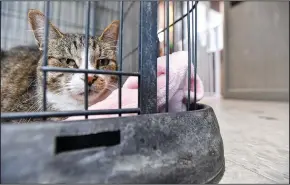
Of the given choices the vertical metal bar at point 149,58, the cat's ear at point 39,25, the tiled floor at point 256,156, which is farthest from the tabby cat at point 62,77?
the tiled floor at point 256,156

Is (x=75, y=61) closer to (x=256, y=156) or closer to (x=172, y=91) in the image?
(x=172, y=91)

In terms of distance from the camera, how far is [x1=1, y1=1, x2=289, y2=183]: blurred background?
86 centimetres

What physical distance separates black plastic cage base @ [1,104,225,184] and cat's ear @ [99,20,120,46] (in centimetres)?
44

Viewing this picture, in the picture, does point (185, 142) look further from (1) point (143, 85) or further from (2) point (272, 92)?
(2) point (272, 92)

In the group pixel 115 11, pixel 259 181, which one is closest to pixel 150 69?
pixel 259 181

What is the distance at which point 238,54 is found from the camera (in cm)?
317

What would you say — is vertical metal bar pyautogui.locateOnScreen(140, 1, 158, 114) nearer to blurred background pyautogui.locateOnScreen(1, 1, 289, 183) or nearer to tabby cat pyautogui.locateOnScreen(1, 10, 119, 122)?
tabby cat pyautogui.locateOnScreen(1, 10, 119, 122)

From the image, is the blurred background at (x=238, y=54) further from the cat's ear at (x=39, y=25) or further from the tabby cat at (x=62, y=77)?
the cat's ear at (x=39, y=25)

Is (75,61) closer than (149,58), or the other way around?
(149,58)

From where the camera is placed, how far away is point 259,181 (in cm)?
45

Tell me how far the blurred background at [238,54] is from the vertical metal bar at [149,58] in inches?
11.0

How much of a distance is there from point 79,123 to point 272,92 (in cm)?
290

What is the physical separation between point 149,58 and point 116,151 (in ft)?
0.65

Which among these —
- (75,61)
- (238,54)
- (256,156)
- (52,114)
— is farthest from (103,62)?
(238,54)
